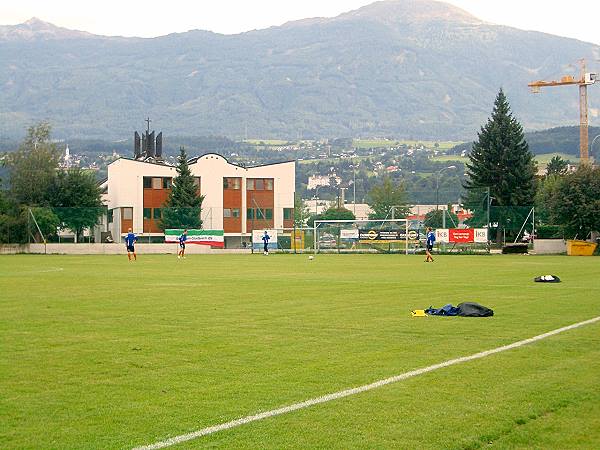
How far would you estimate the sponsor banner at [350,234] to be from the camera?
2835 inches

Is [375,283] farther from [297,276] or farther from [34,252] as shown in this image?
[34,252]

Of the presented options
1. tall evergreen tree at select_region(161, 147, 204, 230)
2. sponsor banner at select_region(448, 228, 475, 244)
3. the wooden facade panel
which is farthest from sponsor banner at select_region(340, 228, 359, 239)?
the wooden facade panel

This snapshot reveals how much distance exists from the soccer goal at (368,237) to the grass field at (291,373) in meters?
47.3

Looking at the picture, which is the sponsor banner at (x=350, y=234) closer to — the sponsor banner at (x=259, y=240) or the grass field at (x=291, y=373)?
the sponsor banner at (x=259, y=240)

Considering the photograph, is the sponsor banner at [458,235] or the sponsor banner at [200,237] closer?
the sponsor banner at [458,235]

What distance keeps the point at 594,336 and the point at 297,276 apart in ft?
69.7

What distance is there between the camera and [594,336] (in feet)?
50.7

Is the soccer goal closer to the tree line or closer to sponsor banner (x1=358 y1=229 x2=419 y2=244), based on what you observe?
sponsor banner (x1=358 y1=229 x2=419 y2=244)

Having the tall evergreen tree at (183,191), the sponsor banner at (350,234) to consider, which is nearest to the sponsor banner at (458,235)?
the sponsor banner at (350,234)

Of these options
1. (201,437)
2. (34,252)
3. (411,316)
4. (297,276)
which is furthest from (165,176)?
(201,437)

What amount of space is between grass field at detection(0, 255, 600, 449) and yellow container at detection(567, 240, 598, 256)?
4461cm

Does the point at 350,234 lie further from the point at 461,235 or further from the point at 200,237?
the point at 200,237

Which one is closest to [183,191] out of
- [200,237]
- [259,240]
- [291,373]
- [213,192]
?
[213,192]

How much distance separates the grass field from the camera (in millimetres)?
8602
